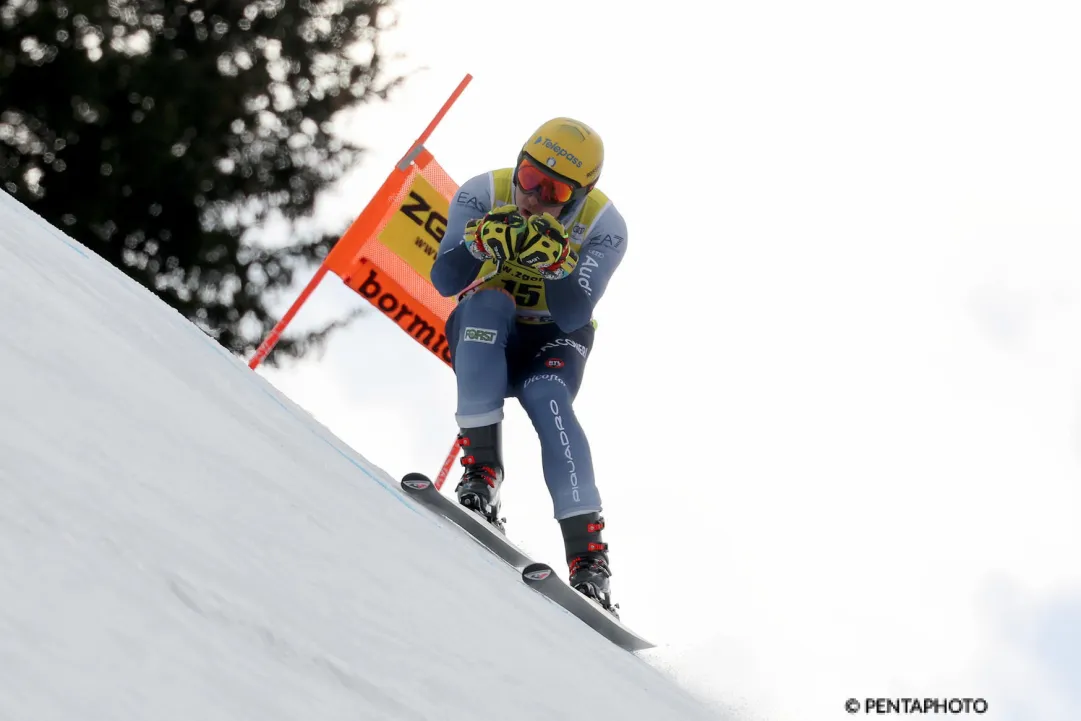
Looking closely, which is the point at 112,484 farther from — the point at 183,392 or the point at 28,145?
the point at 28,145

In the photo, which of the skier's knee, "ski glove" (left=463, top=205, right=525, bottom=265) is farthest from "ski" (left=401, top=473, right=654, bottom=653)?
"ski glove" (left=463, top=205, right=525, bottom=265)

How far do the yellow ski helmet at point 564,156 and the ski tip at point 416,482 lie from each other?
1.24 meters

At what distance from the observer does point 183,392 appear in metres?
2.93

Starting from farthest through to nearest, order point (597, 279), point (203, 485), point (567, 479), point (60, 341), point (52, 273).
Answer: point (597, 279) → point (567, 479) → point (52, 273) → point (60, 341) → point (203, 485)

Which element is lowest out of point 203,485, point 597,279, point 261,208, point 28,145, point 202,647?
point 202,647

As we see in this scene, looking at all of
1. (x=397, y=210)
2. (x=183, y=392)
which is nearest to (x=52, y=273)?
(x=183, y=392)

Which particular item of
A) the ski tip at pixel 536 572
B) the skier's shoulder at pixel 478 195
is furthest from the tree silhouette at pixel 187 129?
the ski tip at pixel 536 572

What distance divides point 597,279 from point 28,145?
960 centimetres

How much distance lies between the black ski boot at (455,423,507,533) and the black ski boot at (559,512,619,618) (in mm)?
254

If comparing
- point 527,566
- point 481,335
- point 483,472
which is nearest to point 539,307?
point 481,335

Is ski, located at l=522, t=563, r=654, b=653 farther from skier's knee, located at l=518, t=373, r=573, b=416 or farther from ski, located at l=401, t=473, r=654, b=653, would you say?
skier's knee, located at l=518, t=373, r=573, b=416

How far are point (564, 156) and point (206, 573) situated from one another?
329cm

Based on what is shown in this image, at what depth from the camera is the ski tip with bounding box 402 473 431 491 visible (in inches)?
166

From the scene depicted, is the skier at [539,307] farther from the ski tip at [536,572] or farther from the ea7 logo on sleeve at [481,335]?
the ski tip at [536,572]
